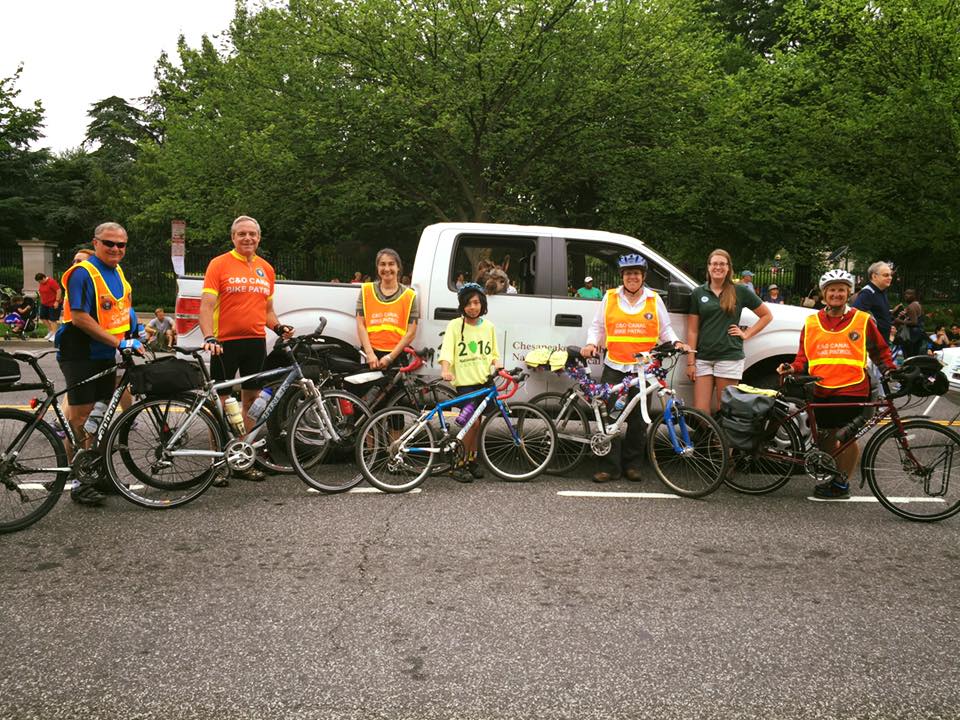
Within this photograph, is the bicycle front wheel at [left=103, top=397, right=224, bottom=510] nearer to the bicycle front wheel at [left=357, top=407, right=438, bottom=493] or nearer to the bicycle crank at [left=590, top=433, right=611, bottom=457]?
the bicycle front wheel at [left=357, top=407, right=438, bottom=493]

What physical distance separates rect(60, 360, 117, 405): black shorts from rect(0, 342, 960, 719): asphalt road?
0.72 meters

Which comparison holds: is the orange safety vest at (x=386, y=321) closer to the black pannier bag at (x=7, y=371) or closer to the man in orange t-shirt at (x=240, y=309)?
the man in orange t-shirt at (x=240, y=309)

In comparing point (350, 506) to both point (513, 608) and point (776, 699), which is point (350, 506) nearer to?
point (513, 608)

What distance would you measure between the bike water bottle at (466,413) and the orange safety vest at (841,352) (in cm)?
249

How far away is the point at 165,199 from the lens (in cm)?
2281

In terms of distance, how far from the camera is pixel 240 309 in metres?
6.27

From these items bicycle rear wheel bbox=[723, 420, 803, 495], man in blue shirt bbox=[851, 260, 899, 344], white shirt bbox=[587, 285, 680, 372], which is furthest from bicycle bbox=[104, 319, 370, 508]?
man in blue shirt bbox=[851, 260, 899, 344]

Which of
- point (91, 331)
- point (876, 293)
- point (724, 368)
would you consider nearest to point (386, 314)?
point (91, 331)

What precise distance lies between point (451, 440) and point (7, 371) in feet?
9.76

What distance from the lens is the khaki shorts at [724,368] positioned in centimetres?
670

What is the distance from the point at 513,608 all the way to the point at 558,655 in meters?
0.51

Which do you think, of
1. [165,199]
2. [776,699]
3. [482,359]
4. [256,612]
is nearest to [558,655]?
[776,699]

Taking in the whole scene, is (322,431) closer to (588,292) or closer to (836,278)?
(588,292)

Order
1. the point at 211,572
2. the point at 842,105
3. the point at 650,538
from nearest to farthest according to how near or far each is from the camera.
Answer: the point at 211,572 → the point at 650,538 → the point at 842,105
